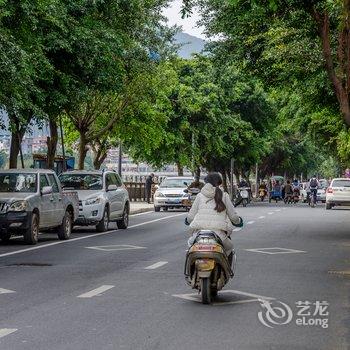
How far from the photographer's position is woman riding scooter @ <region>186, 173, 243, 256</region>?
37.4ft

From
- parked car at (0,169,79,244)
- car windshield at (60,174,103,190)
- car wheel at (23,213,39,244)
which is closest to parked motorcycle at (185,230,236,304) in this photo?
parked car at (0,169,79,244)

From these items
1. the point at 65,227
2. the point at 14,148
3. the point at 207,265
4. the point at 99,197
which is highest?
the point at 14,148

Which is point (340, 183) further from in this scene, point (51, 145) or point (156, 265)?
point (156, 265)

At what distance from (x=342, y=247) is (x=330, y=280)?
23.8 feet

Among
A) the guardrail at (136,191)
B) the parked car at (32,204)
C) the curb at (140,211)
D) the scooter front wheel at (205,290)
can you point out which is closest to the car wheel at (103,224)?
the parked car at (32,204)

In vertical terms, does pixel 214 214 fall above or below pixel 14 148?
below

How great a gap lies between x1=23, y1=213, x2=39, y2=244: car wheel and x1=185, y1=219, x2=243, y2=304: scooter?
9.62 m

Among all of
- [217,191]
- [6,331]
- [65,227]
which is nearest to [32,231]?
[65,227]

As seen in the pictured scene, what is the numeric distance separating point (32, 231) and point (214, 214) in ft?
32.1

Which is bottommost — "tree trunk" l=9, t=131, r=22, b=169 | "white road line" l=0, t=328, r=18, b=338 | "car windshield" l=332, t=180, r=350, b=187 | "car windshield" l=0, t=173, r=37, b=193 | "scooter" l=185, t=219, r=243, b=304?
"white road line" l=0, t=328, r=18, b=338

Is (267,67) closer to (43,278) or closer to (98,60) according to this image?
(98,60)

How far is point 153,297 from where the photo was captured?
11.5 m

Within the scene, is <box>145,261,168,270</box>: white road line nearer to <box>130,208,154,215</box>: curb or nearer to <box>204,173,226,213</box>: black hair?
<box>204,173,226,213</box>: black hair

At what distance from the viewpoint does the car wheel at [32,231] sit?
802 inches
